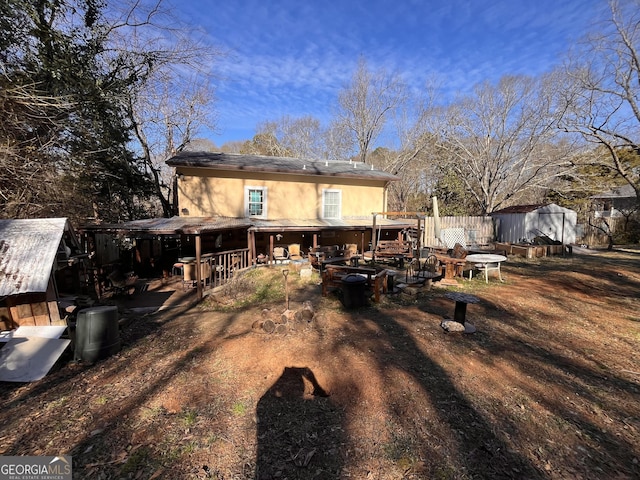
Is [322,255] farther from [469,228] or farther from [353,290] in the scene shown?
[469,228]

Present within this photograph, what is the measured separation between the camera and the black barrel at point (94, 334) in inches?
199

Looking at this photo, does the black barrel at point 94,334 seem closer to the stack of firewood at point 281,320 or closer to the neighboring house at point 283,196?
the stack of firewood at point 281,320

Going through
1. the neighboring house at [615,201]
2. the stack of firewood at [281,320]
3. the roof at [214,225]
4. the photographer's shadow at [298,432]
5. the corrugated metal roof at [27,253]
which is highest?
the neighboring house at [615,201]

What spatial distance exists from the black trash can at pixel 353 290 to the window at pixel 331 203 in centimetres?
798

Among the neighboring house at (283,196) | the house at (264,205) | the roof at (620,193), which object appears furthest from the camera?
the roof at (620,193)

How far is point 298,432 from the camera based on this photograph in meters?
3.40

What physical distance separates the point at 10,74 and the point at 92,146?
327 centimetres

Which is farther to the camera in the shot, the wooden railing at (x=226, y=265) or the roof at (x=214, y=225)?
the wooden railing at (x=226, y=265)

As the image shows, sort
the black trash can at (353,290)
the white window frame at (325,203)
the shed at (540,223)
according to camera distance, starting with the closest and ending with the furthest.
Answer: the black trash can at (353,290)
the white window frame at (325,203)
the shed at (540,223)

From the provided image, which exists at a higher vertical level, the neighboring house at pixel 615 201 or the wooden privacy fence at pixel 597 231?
the neighboring house at pixel 615 201

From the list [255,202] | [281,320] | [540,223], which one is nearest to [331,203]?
[255,202]

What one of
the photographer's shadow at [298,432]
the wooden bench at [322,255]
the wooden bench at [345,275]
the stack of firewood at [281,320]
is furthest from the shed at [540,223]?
the photographer's shadow at [298,432]

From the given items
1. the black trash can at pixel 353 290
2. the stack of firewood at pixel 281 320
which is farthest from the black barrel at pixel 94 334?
the black trash can at pixel 353 290

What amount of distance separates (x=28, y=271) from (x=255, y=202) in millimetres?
9105
